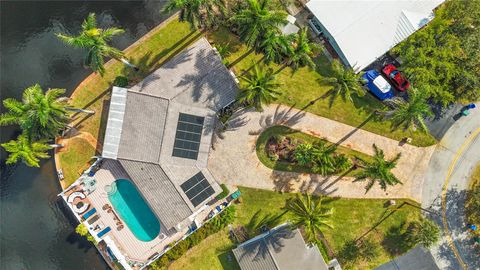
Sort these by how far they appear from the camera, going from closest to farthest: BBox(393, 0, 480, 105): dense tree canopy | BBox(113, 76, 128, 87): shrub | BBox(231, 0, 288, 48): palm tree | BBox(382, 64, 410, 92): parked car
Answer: BBox(231, 0, 288, 48): palm tree
BBox(393, 0, 480, 105): dense tree canopy
BBox(113, 76, 128, 87): shrub
BBox(382, 64, 410, 92): parked car

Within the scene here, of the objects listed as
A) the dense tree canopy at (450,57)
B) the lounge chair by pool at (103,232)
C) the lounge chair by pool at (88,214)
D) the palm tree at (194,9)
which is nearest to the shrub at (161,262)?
the lounge chair by pool at (103,232)

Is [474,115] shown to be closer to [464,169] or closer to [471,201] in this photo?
[464,169]

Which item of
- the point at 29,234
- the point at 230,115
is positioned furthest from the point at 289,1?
the point at 29,234

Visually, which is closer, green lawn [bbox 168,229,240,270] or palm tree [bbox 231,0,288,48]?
palm tree [bbox 231,0,288,48]

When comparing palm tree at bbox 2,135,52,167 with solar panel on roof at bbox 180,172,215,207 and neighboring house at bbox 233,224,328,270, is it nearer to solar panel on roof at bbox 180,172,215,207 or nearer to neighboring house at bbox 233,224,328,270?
solar panel on roof at bbox 180,172,215,207

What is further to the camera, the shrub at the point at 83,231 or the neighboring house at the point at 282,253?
the shrub at the point at 83,231

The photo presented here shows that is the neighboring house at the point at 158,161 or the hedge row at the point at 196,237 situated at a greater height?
the neighboring house at the point at 158,161

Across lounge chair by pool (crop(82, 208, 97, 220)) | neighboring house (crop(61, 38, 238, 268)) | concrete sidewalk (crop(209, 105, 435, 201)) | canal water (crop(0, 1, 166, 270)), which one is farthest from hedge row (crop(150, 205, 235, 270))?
lounge chair by pool (crop(82, 208, 97, 220))

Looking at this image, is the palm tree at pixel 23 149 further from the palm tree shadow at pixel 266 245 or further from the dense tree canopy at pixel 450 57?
the dense tree canopy at pixel 450 57
